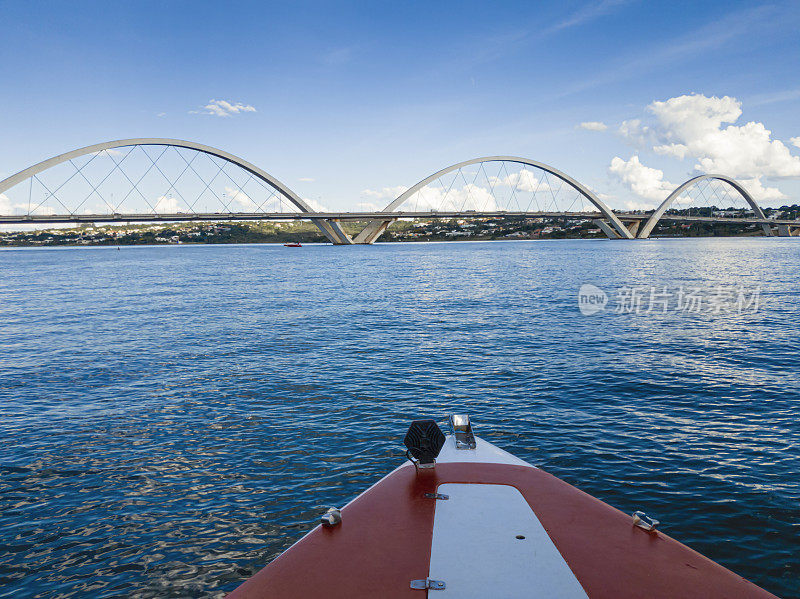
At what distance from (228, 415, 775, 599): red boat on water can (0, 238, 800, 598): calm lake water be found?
6.35ft

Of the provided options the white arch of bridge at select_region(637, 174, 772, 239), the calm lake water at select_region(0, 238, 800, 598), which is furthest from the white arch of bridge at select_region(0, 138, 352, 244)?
the white arch of bridge at select_region(637, 174, 772, 239)

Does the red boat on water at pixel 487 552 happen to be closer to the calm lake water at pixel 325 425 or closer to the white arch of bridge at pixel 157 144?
the calm lake water at pixel 325 425

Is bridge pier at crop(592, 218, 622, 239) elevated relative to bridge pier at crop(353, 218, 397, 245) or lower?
elevated

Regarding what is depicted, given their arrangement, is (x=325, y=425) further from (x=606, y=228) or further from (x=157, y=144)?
(x=606, y=228)

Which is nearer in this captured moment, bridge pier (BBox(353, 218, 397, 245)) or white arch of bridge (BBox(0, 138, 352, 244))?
white arch of bridge (BBox(0, 138, 352, 244))

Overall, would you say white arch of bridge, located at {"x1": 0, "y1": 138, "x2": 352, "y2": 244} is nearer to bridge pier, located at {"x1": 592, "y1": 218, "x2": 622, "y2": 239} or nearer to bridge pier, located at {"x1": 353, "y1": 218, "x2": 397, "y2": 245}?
bridge pier, located at {"x1": 353, "y1": 218, "x2": 397, "y2": 245}

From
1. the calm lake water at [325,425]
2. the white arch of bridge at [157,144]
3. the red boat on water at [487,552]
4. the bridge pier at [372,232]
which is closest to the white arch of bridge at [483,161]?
the bridge pier at [372,232]

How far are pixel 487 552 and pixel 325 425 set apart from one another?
7.94m

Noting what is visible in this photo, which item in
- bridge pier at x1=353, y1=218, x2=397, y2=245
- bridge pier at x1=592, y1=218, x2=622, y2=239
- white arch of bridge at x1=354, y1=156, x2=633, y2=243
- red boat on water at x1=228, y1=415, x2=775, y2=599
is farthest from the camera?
bridge pier at x1=592, y1=218, x2=622, y2=239

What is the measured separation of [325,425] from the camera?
12.8 metres

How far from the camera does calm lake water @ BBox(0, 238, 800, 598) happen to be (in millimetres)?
7809

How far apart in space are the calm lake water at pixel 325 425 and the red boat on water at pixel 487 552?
1.94m

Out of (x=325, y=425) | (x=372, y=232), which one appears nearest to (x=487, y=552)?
(x=325, y=425)

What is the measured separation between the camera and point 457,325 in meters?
27.8
